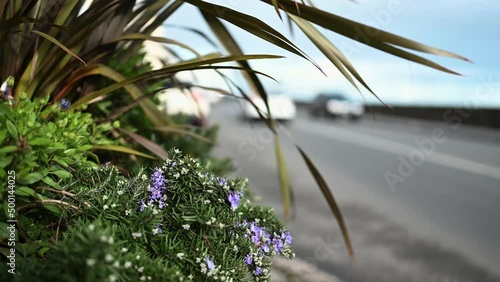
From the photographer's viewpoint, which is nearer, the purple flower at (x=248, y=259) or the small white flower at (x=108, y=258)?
the small white flower at (x=108, y=258)

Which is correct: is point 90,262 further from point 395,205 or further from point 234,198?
point 395,205

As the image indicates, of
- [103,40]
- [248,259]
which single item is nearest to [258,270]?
[248,259]

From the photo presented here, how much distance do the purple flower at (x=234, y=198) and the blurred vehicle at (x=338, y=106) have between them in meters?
33.2

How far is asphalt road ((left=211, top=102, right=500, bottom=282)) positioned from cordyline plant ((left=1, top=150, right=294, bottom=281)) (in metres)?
1.40

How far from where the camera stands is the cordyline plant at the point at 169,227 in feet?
5.87

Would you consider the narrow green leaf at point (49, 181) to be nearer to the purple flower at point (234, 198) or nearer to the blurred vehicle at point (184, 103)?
the purple flower at point (234, 198)

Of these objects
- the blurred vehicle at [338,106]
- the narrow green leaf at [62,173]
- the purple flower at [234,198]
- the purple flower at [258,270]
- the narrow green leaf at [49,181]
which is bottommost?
the narrow green leaf at [49,181]

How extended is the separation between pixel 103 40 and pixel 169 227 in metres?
1.06

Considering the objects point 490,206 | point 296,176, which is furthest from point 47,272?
point 296,176

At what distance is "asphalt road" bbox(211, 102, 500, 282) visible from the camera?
662cm

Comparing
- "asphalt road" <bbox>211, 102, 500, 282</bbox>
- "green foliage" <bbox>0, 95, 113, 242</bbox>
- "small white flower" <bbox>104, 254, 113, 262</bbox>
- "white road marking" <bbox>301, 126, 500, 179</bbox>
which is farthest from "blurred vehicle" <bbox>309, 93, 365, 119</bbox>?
"small white flower" <bbox>104, 254, 113, 262</bbox>

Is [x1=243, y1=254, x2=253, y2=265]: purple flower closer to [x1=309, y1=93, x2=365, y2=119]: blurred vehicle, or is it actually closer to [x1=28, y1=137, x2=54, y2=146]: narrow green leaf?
[x1=28, y1=137, x2=54, y2=146]: narrow green leaf

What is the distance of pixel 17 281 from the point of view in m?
1.71

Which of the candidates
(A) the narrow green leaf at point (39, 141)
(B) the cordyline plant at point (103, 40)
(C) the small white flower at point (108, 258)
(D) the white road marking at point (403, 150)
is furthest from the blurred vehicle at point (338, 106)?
(C) the small white flower at point (108, 258)
